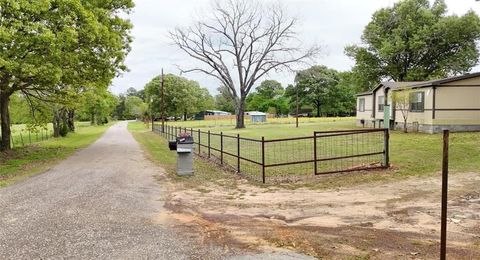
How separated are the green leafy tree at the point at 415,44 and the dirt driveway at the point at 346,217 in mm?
32287

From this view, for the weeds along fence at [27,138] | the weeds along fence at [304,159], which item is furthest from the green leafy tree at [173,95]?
the weeds along fence at [304,159]

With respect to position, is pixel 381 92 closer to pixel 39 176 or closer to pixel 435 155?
pixel 435 155

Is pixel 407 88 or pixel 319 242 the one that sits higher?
pixel 407 88

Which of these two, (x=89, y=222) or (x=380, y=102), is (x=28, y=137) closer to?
(x=380, y=102)

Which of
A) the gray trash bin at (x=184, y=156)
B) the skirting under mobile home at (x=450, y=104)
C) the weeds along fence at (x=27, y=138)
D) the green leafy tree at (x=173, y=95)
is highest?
the green leafy tree at (x=173, y=95)

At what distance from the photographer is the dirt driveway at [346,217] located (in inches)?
202

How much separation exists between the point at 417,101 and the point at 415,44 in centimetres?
1391

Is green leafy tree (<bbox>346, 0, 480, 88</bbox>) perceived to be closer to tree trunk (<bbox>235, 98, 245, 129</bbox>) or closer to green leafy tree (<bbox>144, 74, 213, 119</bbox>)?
tree trunk (<bbox>235, 98, 245, 129</bbox>)

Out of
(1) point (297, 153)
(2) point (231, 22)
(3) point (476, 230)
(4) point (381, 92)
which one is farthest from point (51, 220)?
(2) point (231, 22)

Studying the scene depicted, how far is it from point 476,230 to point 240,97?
43.2 meters

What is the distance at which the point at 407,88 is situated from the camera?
26828 millimetres

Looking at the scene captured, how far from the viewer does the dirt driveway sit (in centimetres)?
513

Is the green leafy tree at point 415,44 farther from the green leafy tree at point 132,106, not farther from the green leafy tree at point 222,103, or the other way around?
the green leafy tree at point 222,103

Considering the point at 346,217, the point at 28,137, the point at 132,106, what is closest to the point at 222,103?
the point at 132,106
